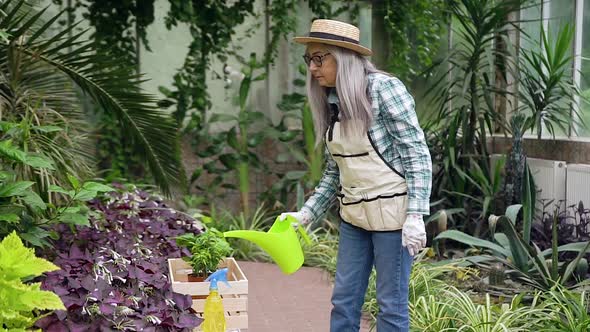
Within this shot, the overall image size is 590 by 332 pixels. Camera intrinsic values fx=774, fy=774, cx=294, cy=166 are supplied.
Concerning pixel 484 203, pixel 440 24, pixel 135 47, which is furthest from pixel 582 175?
pixel 135 47

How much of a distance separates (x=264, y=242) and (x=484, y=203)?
348 centimetres

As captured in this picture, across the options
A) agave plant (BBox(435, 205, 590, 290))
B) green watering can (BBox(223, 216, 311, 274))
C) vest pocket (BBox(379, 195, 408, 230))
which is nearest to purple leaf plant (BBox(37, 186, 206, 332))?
green watering can (BBox(223, 216, 311, 274))

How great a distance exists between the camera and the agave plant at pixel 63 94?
432cm

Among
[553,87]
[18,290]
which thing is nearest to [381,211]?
[18,290]

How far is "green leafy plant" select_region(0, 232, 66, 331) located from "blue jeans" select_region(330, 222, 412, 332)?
1174 millimetres

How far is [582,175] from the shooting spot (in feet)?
20.0

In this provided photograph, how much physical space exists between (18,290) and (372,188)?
1356 mm

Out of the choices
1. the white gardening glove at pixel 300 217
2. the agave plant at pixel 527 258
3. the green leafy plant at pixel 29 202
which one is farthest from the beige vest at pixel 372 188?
the agave plant at pixel 527 258

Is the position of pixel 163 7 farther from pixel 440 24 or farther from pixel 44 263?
pixel 44 263

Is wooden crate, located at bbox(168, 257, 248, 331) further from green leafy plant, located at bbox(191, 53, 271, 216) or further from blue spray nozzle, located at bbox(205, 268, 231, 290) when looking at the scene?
green leafy plant, located at bbox(191, 53, 271, 216)

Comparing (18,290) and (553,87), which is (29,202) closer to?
(18,290)

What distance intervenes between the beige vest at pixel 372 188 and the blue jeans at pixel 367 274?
2.6 inches

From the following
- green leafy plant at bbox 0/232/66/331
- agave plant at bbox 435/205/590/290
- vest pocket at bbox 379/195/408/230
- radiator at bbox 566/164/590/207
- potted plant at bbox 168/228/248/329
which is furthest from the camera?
radiator at bbox 566/164/590/207

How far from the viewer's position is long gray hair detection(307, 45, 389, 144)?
9.82 feet
